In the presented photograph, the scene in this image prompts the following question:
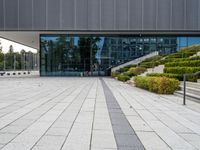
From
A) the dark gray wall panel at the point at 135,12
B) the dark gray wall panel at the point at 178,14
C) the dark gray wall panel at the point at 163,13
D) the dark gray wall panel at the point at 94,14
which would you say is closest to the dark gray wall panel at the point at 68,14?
the dark gray wall panel at the point at 94,14

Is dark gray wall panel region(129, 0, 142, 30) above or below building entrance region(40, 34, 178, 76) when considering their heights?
above

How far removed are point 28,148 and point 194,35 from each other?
3872 cm

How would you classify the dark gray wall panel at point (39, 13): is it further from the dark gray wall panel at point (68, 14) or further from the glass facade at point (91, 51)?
the glass facade at point (91, 51)

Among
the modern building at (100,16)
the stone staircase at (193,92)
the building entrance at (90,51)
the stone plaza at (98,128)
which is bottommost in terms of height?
the stone plaza at (98,128)

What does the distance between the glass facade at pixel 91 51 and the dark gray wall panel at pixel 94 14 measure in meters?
4.66

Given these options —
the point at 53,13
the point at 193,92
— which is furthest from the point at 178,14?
the point at 193,92

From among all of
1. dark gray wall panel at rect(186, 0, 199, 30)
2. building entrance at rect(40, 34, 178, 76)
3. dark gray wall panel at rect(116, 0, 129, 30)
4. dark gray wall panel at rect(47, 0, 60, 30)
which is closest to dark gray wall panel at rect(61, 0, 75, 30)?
dark gray wall panel at rect(47, 0, 60, 30)

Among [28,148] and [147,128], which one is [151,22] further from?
[28,148]

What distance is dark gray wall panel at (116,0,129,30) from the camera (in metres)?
36.2

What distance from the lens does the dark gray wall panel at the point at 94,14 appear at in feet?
118

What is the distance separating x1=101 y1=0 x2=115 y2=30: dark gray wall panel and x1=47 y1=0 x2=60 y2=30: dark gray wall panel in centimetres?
589

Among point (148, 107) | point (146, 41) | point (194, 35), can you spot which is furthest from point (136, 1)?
point (148, 107)

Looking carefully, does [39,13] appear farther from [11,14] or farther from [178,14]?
[178,14]

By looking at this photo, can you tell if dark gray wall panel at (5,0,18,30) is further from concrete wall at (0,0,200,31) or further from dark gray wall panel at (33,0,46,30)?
dark gray wall panel at (33,0,46,30)
